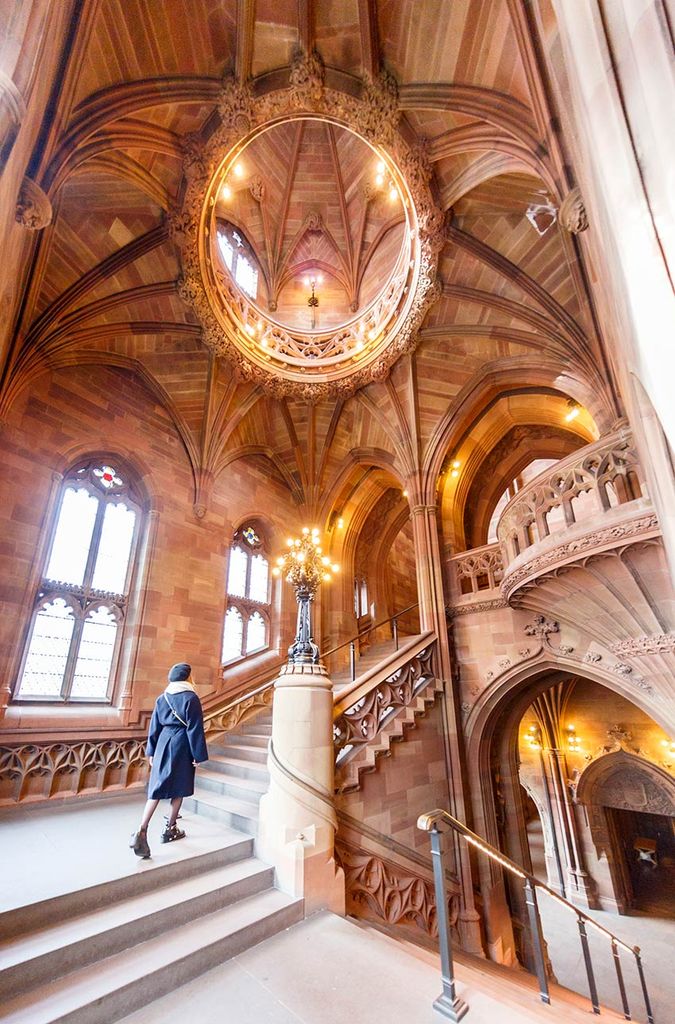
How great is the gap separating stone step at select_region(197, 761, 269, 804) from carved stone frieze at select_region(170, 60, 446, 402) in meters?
6.87

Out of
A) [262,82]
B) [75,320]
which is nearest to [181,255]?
[75,320]

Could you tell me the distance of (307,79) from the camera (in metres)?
5.61

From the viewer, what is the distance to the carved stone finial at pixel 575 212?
161 inches

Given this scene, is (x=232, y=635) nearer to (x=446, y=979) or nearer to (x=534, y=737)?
(x=446, y=979)

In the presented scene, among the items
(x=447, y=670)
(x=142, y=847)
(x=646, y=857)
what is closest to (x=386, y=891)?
(x=142, y=847)

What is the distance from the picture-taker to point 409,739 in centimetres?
592

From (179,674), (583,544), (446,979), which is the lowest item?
(446,979)

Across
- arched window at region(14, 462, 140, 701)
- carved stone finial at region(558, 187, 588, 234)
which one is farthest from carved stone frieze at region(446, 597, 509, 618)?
arched window at region(14, 462, 140, 701)

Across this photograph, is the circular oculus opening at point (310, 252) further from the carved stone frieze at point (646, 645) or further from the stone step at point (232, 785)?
the stone step at point (232, 785)

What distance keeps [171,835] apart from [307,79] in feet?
28.6

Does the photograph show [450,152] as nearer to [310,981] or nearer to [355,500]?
[355,500]

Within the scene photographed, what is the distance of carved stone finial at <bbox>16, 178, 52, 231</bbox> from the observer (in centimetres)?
368

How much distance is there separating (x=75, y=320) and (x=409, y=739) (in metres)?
7.80

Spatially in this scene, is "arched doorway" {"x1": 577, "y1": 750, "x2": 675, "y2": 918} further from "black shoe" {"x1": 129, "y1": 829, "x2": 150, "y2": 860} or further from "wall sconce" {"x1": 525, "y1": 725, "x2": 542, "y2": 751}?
"black shoe" {"x1": 129, "y1": 829, "x2": 150, "y2": 860}
